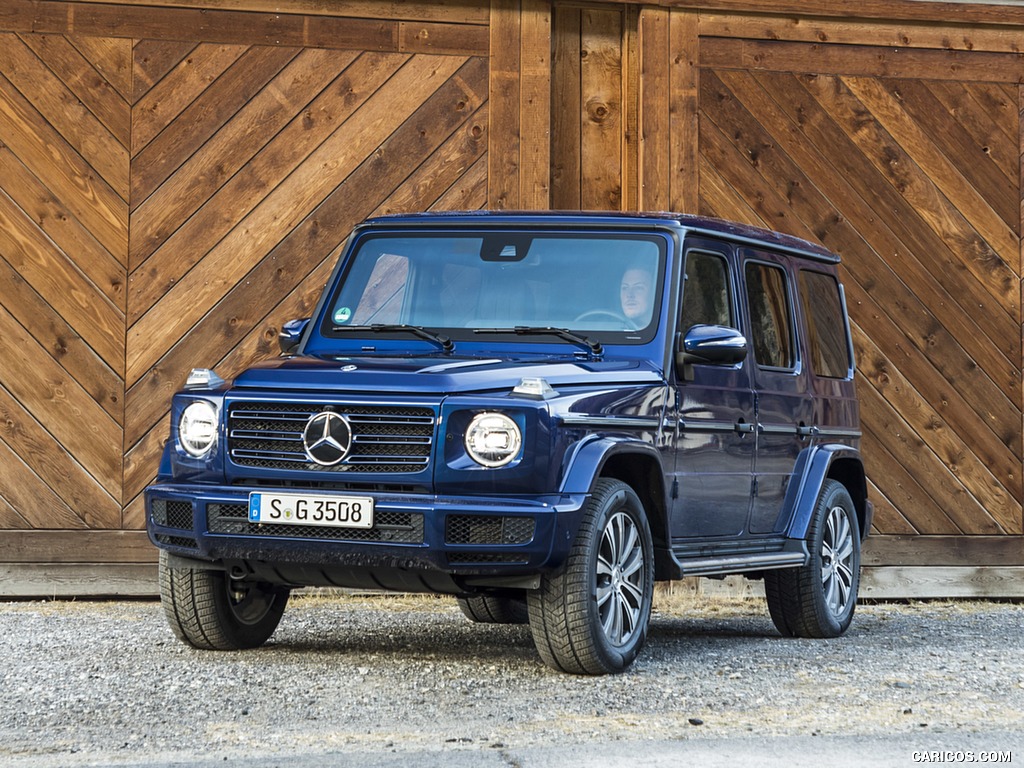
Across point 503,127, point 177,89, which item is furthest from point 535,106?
point 177,89

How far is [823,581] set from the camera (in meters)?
8.18

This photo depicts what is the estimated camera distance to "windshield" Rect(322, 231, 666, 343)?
6820mm

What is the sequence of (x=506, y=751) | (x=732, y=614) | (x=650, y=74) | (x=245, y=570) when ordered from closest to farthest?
(x=506, y=751), (x=245, y=570), (x=732, y=614), (x=650, y=74)

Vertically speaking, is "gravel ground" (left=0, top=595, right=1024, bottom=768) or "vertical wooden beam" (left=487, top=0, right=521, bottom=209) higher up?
"vertical wooden beam" (left=487, top=0, right=521, bottom=209)

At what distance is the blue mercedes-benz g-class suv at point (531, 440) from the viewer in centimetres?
573

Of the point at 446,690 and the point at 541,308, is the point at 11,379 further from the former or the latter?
the point at 446,690

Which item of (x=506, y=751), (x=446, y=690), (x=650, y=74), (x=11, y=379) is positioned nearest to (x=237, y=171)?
(x=11, y=379)

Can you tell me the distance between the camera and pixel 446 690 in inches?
227

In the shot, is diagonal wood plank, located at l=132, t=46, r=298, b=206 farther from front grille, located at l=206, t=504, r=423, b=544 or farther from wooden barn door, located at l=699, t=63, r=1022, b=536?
front grille, located at l=206, t=504, r=423, b=544

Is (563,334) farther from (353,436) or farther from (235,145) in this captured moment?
(235,145)

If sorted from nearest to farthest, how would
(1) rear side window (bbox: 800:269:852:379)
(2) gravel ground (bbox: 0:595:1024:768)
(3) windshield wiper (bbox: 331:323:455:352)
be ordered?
(2) gravel ground (bbox: 0:595:1024:768), (3) windshield wiper (bbox: 331:323:455:352), (1) rear side window (bbox: 800:269:852:379)

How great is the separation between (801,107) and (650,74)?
3.74 feet

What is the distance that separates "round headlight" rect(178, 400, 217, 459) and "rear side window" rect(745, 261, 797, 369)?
2.81 m

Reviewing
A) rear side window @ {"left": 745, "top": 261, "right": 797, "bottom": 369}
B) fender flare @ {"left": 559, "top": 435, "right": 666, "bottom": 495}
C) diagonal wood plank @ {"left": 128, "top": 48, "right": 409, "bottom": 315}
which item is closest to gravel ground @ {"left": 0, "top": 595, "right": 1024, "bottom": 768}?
fender flare @ {"left": 559, "top": 435, "right": 666, "bottom": 495}
